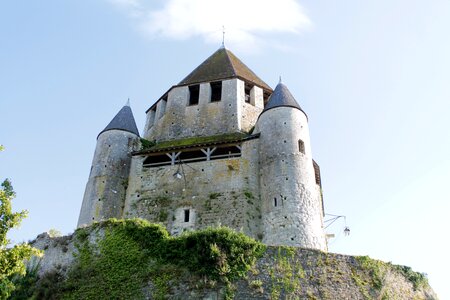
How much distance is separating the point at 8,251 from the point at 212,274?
207 inches

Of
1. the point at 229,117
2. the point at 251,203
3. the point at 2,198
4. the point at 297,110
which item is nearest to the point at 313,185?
the point at 251,203

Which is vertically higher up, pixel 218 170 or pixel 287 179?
pixel 218 170

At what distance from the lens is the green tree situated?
1063 cm

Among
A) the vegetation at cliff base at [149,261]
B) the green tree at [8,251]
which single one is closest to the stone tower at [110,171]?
the vegetation at cliff base at [149,261]

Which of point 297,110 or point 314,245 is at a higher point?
point 297,110

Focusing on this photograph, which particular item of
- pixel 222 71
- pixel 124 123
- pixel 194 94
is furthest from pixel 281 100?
pixel 124 123

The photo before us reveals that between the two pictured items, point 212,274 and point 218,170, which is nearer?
point 212,274

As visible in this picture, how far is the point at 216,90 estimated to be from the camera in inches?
1065

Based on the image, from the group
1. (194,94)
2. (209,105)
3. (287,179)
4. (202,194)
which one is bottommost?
(202,194)

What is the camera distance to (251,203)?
19500 mm

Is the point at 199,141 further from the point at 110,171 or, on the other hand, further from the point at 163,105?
the point at 163,105

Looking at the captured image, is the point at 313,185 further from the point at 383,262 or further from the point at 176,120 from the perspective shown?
the point at 176,120

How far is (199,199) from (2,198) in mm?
9982

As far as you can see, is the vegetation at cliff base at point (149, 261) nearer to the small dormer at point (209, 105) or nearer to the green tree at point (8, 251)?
the green tree at point (8, 251)
